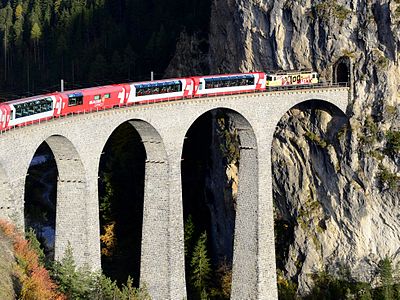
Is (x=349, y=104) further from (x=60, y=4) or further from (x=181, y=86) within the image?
(x=60, y=4)

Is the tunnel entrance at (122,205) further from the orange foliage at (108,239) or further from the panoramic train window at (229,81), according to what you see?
the panoramic train window at (229,81)

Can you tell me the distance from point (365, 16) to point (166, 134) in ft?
75.7

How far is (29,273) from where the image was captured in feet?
108

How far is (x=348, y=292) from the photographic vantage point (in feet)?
196

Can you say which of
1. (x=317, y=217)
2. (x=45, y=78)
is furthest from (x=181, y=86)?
(x=45, y=78)

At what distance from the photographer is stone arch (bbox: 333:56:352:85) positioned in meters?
60.4

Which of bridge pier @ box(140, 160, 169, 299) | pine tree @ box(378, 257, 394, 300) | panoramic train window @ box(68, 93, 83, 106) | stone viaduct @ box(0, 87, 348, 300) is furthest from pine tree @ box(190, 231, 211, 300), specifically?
panoramic train window @ box(68, 93, 83, 106)

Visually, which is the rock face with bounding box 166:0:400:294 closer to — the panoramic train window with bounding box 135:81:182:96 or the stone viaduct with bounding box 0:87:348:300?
the stone viaduct with bounding box 0:87:348:300

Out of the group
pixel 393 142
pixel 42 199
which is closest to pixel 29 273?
pixel 393 142

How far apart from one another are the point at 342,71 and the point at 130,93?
2295 cm

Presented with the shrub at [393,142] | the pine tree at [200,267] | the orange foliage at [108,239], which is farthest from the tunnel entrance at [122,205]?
the shrub at [393,142]

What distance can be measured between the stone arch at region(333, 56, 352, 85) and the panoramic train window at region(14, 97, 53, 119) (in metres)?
29.3

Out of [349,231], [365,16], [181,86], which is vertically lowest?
[349,231]

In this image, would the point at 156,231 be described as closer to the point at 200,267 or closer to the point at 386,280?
the point at 200,267
